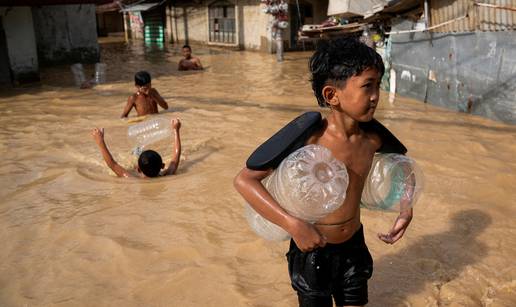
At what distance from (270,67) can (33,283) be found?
41.1 feet

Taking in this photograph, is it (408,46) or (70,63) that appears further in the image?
(70,63)

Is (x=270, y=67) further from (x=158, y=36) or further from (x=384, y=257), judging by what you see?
(x=158, y=36)

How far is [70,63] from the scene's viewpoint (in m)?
15.0

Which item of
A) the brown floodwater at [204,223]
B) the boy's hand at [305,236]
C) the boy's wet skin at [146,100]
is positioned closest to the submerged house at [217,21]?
the boy's wet skin at [146,100]

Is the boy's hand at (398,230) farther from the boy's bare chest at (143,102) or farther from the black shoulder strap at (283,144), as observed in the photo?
the boy's bare chest at (143,102)

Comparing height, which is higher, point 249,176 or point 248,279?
point 249,176

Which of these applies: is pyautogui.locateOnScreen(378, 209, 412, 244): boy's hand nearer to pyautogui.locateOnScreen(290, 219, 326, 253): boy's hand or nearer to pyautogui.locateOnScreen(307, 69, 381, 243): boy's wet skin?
pyautogui.locateOnScreen(307, 69, 381, 243): boy's wet skin

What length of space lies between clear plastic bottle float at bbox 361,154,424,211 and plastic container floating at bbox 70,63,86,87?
35.3 feet

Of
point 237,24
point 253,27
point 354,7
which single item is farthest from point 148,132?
point 237,24

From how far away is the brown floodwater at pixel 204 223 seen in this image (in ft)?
9.98

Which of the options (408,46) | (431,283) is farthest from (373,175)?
(408,46)

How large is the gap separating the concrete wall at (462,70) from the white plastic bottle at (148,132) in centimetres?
480

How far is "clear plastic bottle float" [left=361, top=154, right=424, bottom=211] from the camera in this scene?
2.26 m

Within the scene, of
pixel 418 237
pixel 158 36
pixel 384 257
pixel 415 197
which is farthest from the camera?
pixel 158 36
